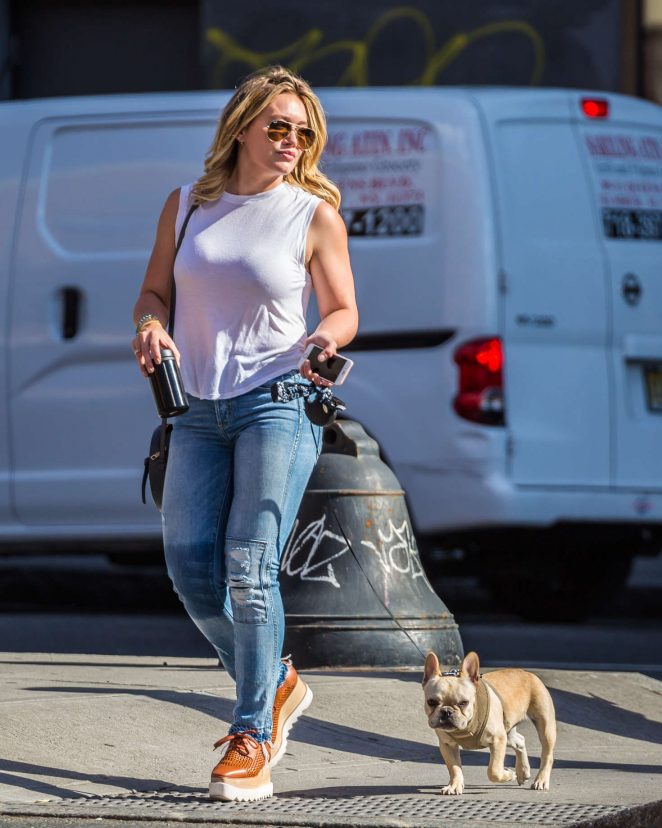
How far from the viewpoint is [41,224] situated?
790 cm

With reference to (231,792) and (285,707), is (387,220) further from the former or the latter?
(231,792)

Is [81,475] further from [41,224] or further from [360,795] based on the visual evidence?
[360,795]

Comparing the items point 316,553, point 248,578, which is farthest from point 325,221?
point 316,553

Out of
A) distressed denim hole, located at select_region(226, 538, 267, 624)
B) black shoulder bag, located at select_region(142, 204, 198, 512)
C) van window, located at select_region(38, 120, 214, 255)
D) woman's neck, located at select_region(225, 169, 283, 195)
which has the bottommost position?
distressed denim hole, located at select_region(226, 538, 267, 624)

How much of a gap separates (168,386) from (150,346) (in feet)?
0.37

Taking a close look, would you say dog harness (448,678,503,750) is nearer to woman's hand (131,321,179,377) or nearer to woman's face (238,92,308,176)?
woman's hand (131,321,179,377)

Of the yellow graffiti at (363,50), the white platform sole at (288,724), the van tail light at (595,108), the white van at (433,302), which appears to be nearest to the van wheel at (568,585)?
the white van at (433,302)

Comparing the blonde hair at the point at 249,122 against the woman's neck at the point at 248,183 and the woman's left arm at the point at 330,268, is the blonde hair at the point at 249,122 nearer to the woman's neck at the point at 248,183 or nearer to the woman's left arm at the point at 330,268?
the woman's neck at the point at 248,183

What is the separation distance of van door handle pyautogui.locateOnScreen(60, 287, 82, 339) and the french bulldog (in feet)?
12.7

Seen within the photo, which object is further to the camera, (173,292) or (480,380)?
(480,380)

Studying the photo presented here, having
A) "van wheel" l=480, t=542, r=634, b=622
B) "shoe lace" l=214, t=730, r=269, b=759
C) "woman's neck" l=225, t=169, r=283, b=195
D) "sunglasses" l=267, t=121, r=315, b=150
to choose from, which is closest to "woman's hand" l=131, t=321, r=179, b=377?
"woman's neck" l=225, t=169, r=283, b=195

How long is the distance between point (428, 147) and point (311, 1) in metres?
5.31

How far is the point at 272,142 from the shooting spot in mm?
4305

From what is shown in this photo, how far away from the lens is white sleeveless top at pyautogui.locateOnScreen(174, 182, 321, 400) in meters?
4.23
